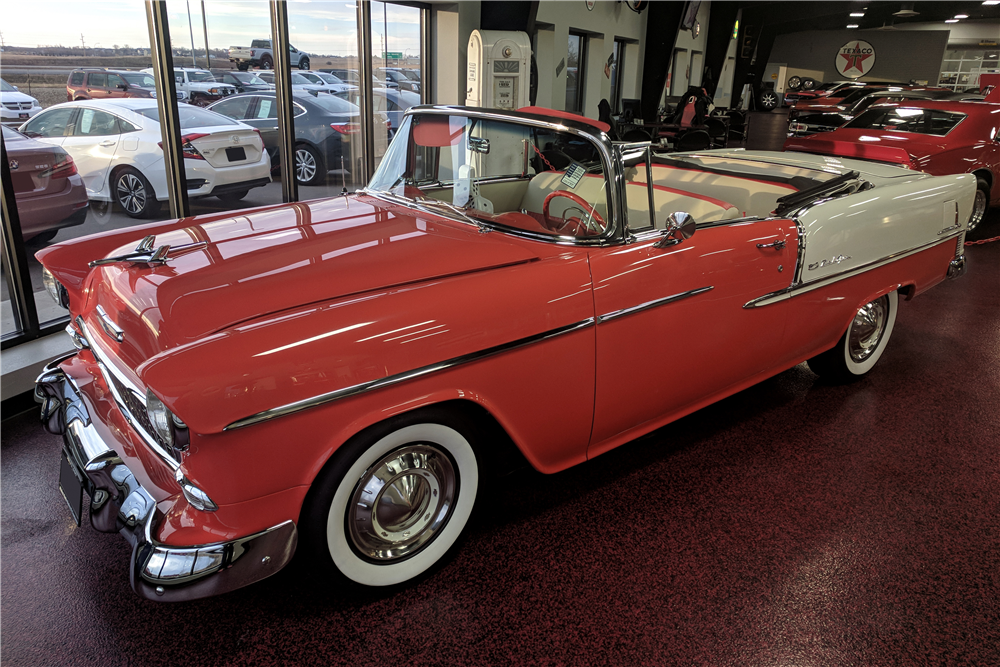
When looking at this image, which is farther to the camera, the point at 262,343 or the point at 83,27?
the point at 83,27

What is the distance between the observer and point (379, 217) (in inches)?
95.9

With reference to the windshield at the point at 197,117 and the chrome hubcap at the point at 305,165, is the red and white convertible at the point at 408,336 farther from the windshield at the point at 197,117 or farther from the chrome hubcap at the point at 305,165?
the chrome hubcap at the point at 305,165

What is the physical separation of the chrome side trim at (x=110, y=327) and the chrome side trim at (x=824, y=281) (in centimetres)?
218

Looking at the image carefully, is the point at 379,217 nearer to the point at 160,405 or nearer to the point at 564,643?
the point at 160,405

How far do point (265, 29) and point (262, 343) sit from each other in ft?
16.6

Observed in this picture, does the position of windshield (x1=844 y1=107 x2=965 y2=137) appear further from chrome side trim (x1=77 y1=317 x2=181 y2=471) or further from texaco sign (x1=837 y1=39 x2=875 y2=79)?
texaco sign (x1=837 y1=39 x2=875 y2=79)

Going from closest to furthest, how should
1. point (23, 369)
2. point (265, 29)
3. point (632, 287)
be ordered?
point (632, 287)
point (23, 369)
point (265, 29)

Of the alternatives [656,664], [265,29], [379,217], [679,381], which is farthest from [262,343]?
[265,29]

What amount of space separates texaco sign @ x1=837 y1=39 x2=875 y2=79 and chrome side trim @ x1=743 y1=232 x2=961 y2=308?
28.2 meters

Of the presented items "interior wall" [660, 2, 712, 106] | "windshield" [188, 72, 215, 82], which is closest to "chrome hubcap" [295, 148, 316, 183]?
"windshield" [188, 72, 215, 82]

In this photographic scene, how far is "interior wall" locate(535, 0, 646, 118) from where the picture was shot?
10.7 meters

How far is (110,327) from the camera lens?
6.09ft

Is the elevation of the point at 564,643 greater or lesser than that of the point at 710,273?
lesser

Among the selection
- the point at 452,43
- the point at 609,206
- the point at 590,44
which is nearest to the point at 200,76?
the point at 452,43
